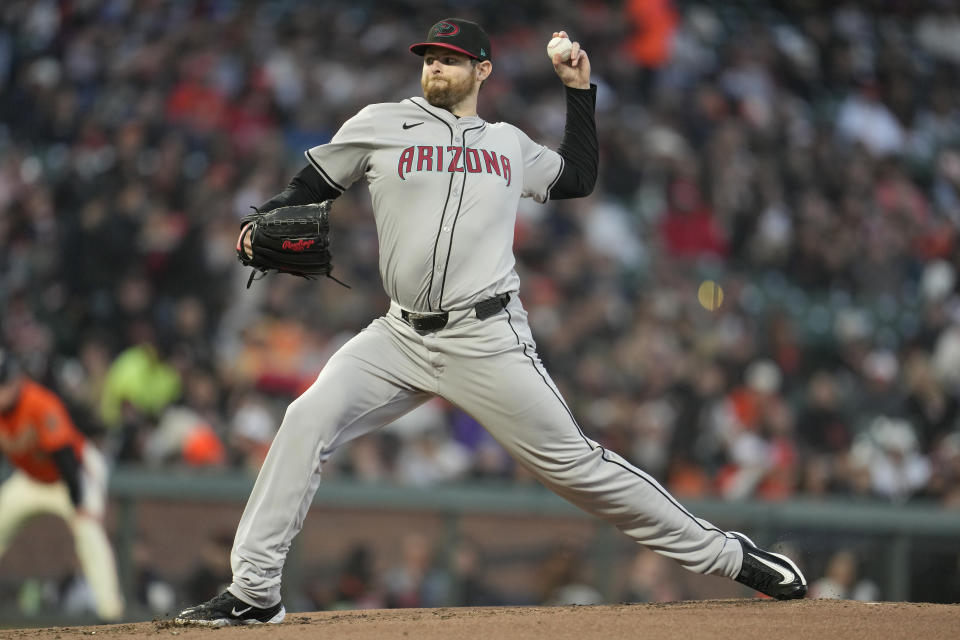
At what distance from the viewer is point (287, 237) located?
147 inches

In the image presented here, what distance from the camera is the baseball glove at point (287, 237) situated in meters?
3.72

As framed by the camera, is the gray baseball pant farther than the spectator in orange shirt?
No

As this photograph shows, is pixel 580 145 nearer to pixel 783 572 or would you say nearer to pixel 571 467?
pixel 571 467

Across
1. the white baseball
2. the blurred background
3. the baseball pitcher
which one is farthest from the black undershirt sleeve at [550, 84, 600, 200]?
the blurred background

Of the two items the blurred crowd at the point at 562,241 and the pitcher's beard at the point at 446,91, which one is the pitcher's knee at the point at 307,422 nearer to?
the pitcher's beard at the point at 446,91

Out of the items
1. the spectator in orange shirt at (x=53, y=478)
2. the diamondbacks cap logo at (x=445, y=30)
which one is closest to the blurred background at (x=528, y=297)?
the spectator in orange shirt at (x=53, y=478)

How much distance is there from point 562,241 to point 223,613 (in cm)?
632

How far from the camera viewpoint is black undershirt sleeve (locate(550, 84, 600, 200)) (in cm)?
414

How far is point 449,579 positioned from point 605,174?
15.2 ft

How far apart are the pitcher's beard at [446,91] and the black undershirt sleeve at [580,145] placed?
404 mm

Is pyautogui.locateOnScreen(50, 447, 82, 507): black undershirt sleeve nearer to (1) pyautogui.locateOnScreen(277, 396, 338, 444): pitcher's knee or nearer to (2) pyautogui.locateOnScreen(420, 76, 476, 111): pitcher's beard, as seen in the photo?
(1) pyautogui.locateOnScreen(277, 396, 338, 444): pitcher's knee

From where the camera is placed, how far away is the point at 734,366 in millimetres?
9156

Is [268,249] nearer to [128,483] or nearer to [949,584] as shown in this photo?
[128,483]

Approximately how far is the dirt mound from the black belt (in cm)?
86
